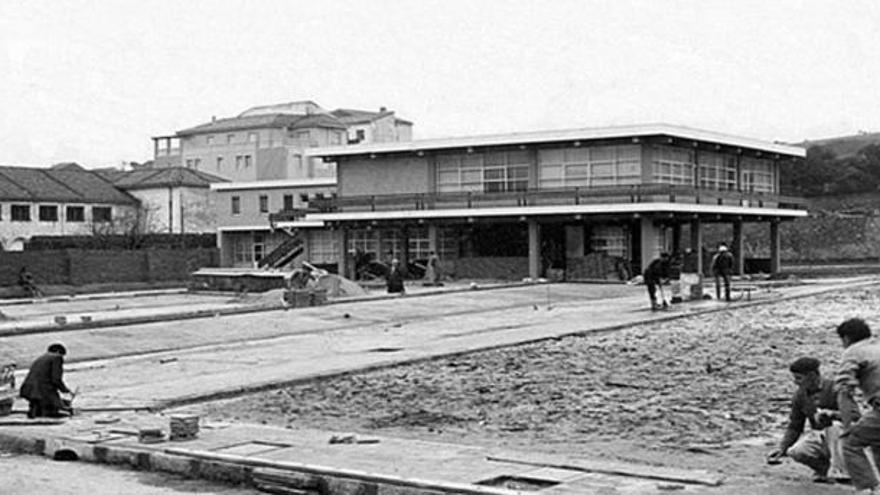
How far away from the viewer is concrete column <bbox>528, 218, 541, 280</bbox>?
56.2 metres

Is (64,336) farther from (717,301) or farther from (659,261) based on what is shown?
(717,301)

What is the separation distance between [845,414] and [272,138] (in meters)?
112

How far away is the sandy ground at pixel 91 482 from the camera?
12531mm

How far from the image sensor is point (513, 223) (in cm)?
6062

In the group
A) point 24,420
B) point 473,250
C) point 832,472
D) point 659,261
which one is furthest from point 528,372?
point 473,250

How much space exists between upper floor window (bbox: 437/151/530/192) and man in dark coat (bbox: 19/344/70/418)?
43.5 m

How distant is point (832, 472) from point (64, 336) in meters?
23.1

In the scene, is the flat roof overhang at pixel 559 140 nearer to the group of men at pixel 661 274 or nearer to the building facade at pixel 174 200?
the group of men at pixel 661 274

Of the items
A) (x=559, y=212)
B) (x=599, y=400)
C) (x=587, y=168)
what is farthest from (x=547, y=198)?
(x=599, y=400)

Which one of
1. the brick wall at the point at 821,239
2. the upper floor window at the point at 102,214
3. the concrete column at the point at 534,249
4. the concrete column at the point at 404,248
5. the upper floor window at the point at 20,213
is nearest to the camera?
the concrete column at the point at 534,249

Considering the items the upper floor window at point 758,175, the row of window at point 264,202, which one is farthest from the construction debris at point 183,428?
the row of window at point 264,202

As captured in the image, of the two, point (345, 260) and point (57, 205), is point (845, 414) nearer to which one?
point (345, 260)

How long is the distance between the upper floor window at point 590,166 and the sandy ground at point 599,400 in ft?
94.9

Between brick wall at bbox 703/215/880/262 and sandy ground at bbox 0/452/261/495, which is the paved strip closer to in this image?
sandy ground at bbox 0/452/261/495
